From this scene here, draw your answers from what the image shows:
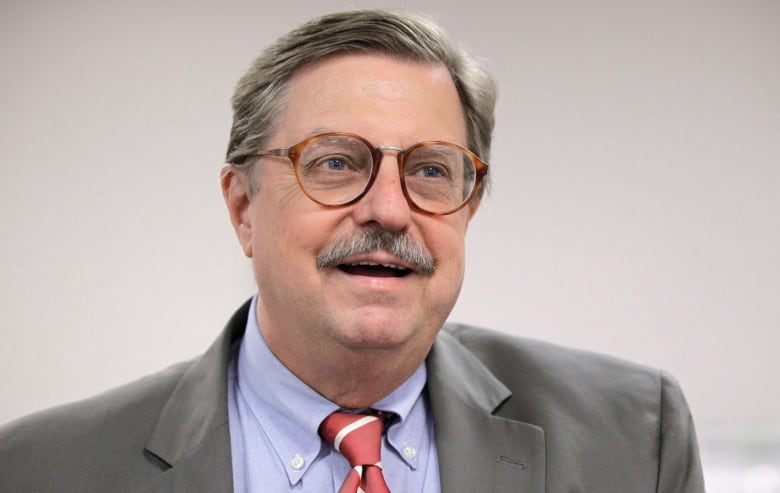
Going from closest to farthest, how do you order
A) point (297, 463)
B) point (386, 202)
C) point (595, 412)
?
point (386, 202)
point (297, 463)
point (595, 412)

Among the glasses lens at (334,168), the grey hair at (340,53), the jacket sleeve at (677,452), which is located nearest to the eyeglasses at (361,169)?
the glasses lens at (334,168)

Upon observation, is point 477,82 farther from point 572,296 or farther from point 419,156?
point 572,296

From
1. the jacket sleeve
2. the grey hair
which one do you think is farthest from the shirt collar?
the jacket sleeve

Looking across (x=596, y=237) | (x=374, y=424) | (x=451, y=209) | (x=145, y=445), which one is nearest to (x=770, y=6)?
(x=596, y=237)

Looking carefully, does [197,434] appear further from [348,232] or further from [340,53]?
[340,53]

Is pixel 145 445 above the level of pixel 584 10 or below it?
below

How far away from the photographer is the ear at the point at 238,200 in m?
1.87

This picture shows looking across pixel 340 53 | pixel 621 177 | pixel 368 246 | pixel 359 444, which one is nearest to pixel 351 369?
pixel 359 444

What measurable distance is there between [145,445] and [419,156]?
2.40 ft

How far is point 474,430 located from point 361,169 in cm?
56

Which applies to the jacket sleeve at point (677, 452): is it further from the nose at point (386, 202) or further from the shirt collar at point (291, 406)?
the nose at point (386, 202)

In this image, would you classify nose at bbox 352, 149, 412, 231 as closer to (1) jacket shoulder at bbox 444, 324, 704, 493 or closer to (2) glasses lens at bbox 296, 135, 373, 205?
(2) glasses lens at bbox 296, 135, 373, 205

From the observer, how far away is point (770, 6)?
9.47ft

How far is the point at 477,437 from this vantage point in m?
1.79
